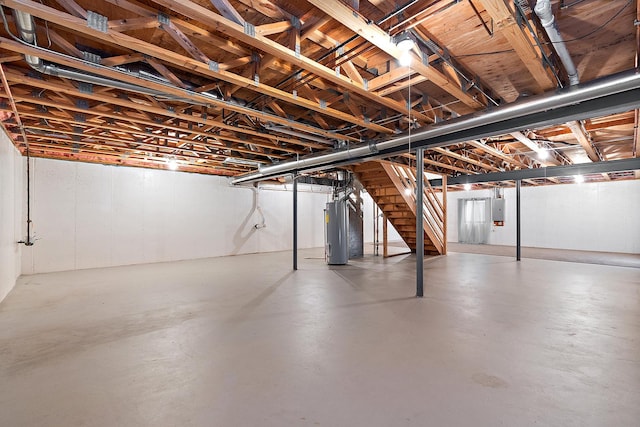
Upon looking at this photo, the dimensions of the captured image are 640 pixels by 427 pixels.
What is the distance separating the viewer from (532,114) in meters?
3.00

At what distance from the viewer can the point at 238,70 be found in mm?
2791

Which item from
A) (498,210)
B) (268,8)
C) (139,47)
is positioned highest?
(268,8)

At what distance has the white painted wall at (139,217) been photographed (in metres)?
5.73

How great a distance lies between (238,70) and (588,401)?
353 centimetres

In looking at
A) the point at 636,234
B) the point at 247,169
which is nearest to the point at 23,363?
the point at 247,169

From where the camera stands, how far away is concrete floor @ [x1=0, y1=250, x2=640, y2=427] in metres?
1.62

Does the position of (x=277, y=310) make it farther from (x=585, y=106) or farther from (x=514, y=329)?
(x=585, y=106)

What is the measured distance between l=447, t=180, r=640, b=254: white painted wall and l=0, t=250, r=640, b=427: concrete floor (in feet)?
20.2

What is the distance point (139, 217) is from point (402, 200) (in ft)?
19.6

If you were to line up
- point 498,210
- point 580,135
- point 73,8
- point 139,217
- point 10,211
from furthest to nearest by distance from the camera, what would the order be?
point 498,210
point 139,217
point 10,211
point 580,135
point 73,8

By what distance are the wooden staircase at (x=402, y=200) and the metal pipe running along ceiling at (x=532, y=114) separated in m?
1.78

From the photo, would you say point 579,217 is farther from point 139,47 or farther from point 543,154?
point 139,47

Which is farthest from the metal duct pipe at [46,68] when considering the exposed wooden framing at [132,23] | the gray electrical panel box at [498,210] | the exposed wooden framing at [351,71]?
the gray electrical panel box at [498,210]

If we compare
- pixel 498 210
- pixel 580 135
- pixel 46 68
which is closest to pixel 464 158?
pixel 580 135
